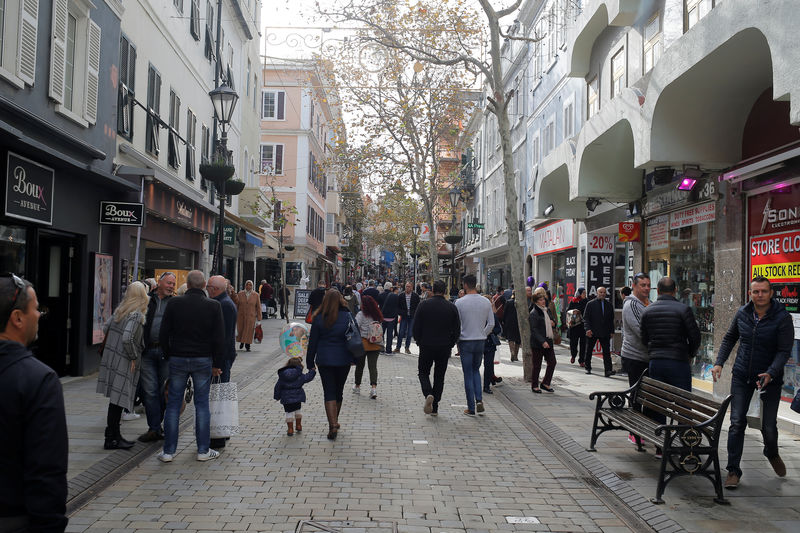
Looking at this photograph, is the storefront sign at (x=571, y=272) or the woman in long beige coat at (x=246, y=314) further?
the storefront sign at (x=571, y=272)

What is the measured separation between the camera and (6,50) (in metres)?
8.55

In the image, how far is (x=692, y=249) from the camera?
12.2 m

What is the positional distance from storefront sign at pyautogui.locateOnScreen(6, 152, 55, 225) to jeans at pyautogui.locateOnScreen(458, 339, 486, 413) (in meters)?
6.17

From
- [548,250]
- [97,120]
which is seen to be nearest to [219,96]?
[97,120]

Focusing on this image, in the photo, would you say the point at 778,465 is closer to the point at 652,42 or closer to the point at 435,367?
the point at 435,367

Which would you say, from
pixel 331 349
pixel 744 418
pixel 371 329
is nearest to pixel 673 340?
pixel 744 418

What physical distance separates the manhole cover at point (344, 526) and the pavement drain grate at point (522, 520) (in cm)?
89

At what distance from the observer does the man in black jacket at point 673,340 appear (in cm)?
690

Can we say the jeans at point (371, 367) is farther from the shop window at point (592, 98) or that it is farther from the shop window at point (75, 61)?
the shop window at point (592, 98)

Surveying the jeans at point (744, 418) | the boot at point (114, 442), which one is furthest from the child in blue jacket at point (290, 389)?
the jeans at point (744, 418)

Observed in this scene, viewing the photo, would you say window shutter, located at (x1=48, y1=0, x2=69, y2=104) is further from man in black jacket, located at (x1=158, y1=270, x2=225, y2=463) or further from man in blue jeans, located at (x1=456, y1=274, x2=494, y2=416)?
man in blue jeans, located at (x1=456, y1=274, x2=494, y2=416)

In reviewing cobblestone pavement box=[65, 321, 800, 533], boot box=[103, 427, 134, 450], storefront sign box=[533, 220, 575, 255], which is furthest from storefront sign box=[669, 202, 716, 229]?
boot box=[103, 427, 134, 450]

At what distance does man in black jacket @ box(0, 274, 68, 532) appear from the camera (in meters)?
2.30

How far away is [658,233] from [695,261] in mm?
1815
